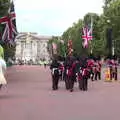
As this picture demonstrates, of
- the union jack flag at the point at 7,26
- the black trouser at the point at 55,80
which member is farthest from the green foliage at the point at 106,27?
the black trouser at the point at 55,80

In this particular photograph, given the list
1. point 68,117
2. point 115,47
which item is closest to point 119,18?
point 115,47

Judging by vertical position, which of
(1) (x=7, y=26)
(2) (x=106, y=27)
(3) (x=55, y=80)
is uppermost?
(2) (x=106, y=27)

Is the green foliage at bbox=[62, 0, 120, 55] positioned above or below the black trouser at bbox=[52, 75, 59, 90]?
above

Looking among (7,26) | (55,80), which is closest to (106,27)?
(7,26)

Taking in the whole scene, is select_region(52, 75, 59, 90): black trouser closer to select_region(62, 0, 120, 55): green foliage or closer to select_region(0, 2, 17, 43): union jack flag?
select_region(0, 2, 17, 43): union jack flag

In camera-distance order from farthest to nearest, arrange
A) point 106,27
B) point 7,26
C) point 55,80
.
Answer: point 106,27 → point 7,26 → point 55,80

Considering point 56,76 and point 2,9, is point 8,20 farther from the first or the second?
point 56,76

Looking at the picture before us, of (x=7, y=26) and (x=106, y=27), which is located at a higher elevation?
(x=106, y=27)

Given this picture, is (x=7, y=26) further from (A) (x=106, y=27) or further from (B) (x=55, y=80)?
(A) (x=106, y=27)

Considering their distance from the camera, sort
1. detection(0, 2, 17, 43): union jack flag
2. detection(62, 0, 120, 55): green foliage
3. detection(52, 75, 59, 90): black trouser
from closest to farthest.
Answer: detection(52, 75, 59, 90): black trouser, detection(0, 2, 17, 43): union jack flag, detection(62, 0, 120, 55): green foliage

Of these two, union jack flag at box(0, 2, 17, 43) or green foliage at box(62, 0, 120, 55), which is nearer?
union jack flag at box(0, 2, 17, 43)

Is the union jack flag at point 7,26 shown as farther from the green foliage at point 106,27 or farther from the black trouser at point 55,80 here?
the green foliage at point 106,27

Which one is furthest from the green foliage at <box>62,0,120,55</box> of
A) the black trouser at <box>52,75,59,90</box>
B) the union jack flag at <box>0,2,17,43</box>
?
the black trouser at <box>52,75,59,90</box>

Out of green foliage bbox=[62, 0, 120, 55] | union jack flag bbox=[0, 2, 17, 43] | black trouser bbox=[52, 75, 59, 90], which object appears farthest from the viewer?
green foliage bbox=[62, 0, 120, 55]
